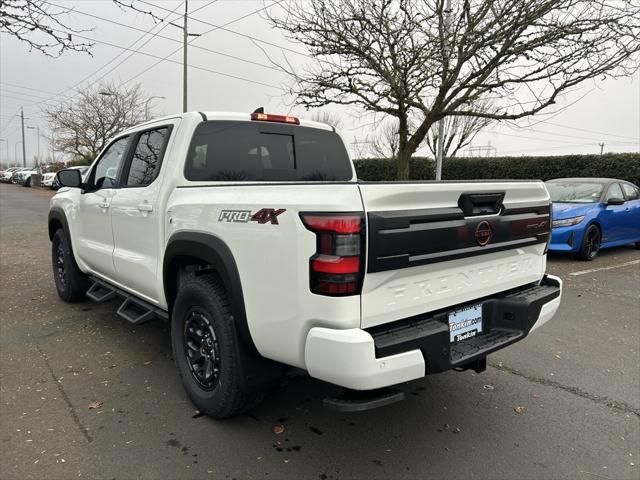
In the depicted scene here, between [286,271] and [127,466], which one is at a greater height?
[286,271]

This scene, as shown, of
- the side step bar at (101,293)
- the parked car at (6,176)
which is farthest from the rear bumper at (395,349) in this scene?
the parked car at (6,176)

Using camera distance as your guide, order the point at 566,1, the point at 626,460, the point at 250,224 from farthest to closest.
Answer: the point at 566,1 → the point at 626,460 → the point at 250,224

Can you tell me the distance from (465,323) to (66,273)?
4551 mm

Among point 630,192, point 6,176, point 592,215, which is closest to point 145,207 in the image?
point 592,215

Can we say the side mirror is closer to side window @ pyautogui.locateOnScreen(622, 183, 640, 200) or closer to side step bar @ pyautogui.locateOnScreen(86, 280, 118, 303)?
side step bar @ pyautogui.locateOnScreen(86, 280, 118, 303)

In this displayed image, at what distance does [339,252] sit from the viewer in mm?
2049

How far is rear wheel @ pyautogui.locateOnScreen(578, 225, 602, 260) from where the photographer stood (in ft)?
26.6

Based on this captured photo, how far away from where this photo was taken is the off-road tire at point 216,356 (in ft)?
8.55

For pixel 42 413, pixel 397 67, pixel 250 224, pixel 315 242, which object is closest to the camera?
pixel 315 242

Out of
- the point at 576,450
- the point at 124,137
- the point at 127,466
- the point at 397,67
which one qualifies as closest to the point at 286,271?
the point at 127,466

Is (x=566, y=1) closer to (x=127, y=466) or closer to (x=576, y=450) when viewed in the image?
(x=576, y=450)

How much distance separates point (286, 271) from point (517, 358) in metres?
2.69

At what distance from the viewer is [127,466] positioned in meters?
2.48

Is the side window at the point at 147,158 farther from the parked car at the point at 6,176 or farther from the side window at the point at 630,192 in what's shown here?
the parked car at the point at 6,176
